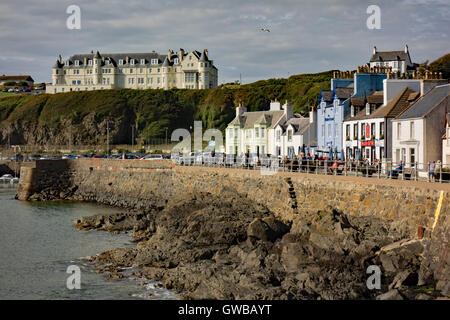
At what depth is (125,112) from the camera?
398ft

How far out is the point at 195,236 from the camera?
27672 millimetres

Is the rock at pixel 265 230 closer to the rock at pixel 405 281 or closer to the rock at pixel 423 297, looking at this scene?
the rock at pixel 405 281

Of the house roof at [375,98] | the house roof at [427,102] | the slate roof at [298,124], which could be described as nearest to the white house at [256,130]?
the slate roof at [298,124]

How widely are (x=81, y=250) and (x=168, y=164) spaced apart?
63.8 ft

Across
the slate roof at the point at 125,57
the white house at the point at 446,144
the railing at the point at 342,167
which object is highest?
the slate roof at the point at 125,57

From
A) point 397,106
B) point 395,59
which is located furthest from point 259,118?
point 395,59

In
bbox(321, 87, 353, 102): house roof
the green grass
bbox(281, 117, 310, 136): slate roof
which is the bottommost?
bbox(281, 117, 310, 136): slate roof

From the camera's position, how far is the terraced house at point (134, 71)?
133 metres

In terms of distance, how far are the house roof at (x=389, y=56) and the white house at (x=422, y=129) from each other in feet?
227

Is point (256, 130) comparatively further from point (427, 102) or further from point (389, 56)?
point (389, 56)

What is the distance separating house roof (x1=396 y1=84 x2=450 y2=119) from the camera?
1226 inches

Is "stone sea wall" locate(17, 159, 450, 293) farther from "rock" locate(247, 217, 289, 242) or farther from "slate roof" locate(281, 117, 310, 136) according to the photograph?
"slate roof" locate(281, 117, 310, 136)

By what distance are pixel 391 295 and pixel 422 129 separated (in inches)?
619

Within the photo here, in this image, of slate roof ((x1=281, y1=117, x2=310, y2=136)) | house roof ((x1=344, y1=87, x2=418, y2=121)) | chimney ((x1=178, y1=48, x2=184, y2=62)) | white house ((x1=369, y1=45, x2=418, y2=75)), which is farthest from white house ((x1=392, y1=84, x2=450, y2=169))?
chimney ((x1=178, y1=48, x2=184, y2=62))
